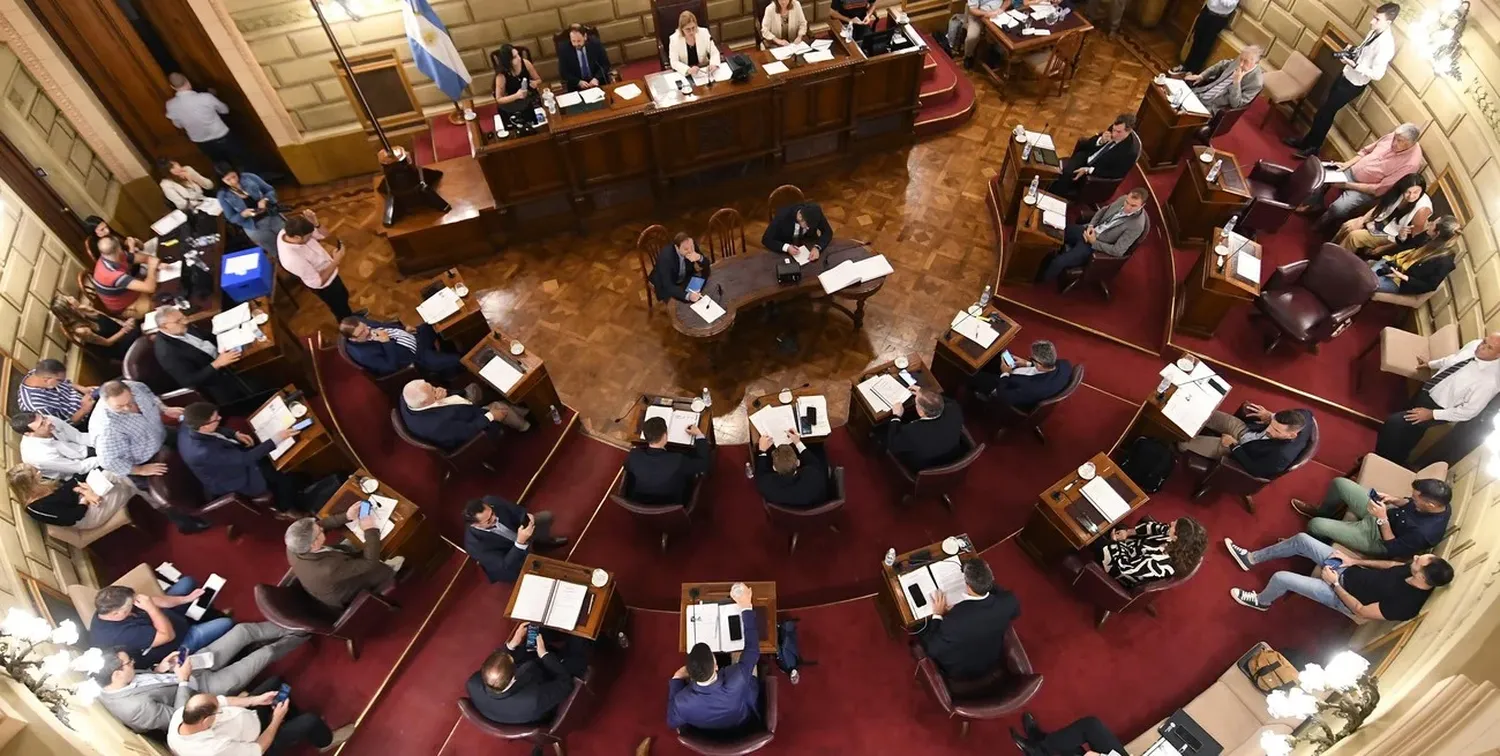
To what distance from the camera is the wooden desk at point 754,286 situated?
20.8ft

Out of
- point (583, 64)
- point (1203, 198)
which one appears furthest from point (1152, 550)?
point (583, 64)

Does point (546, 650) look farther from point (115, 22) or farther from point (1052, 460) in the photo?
point (115, 22)

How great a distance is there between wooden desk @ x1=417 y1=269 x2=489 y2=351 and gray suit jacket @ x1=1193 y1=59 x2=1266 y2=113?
743 centimetres

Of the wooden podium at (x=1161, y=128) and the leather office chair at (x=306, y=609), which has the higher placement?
the wooden podium at (x=1161, y=128)

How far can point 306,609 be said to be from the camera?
498 centimetres

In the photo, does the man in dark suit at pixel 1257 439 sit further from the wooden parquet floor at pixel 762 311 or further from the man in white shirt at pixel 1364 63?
the man in white shirt at pixel 1364 63

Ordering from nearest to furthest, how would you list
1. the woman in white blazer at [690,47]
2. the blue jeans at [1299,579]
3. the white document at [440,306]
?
1. the blue jeans at [1299,579]
2. the white document at [440,306]
3. the woman in white blazer at [690,47]

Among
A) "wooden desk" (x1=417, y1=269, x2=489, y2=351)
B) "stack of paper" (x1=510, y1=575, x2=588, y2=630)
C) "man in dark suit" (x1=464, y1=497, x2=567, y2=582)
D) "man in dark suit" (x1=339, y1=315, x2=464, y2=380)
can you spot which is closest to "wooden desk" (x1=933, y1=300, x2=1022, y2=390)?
"stack of paper" (x1=510, y1=575, x2=588, y2=630)

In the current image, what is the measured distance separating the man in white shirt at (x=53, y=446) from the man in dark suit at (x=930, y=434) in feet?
18.7

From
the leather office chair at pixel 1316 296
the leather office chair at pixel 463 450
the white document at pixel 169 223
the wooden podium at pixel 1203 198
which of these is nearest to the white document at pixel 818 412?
the leather office chair at pixel 463 450

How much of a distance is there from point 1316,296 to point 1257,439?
195 centimetres

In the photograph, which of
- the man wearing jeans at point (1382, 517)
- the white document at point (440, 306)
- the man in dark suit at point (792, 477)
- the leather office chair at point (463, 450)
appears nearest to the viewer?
the man wearing jeans at point (1382, 517)

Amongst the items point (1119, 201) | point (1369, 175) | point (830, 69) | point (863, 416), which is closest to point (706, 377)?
point (863, 416)

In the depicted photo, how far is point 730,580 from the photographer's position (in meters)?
5.65
